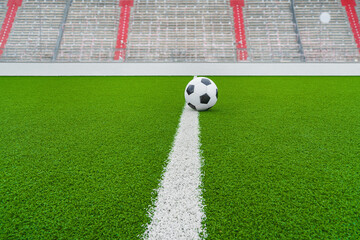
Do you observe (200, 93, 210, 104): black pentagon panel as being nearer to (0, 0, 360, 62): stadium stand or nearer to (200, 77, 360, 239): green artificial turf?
(200, 77, 360, 239): green artificial turf

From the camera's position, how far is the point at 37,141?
2.03m

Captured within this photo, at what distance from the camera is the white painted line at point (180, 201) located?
990mm

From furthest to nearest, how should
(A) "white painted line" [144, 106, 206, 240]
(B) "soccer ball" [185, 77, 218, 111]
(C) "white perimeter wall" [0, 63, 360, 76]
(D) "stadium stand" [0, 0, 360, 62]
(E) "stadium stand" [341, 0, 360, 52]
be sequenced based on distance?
(E) "stadium stand" [341, 0, 360, 52], (D) "stadium stand" [0, 0, 360, 62], (C) "white perimeter wall" [0, 63, 360, 76], (B) "soccer ball" [185, 77, 218, 111], (A) "white painted line" [144, 106, 206, 240]

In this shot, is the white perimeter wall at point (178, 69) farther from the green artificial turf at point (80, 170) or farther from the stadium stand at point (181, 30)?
the green artificial turf at point (80, 170)

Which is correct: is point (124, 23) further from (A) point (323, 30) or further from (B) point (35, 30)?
(A) point (323, 30)

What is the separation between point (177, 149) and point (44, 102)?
2.81 meters

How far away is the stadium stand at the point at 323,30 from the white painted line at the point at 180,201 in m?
10.5

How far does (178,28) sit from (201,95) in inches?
398

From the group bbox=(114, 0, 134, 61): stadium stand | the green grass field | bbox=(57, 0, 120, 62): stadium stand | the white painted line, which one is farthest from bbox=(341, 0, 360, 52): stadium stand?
the white painted line

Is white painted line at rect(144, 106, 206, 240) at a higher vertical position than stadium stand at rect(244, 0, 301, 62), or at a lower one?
lower

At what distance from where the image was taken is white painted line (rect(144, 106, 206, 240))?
3.25 feet

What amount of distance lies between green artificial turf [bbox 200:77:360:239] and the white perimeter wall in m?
5.83

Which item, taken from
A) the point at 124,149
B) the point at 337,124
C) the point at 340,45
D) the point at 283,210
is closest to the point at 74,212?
the point at 124,149

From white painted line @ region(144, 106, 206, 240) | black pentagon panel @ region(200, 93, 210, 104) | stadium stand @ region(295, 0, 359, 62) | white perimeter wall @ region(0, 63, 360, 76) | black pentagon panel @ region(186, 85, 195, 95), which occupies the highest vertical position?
stadium stand @ region(295, 0, 359, 62)
